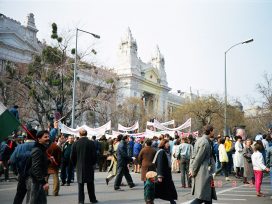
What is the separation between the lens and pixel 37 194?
6551 mm

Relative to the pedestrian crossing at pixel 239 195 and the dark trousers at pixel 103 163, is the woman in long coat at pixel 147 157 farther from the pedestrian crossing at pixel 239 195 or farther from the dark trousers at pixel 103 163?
the dark trousers at pixel 103 163

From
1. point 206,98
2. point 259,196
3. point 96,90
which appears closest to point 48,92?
point 96,90

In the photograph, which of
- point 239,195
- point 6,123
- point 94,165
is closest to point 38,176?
point 6,123

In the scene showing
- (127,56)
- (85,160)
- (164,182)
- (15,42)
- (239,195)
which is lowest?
(239,195)

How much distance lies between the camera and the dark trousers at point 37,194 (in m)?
6.49

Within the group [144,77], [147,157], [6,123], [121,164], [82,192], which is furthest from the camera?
[144,77]

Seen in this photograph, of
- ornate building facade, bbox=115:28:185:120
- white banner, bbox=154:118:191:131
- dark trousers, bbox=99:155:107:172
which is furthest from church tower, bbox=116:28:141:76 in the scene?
dark trousers, bbox=99:155:107:172

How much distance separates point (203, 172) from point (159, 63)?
85486mm

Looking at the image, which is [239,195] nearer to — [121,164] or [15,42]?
[121,164]

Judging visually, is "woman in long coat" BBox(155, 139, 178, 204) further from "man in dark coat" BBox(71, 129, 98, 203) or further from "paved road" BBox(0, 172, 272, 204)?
"man in dark coat" BBox(71, 129, 98, 203)

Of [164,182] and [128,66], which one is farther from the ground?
[128,66]

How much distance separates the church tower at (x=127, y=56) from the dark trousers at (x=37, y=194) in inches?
2793

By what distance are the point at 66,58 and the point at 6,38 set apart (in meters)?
19.9

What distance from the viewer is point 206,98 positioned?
53406 mm
